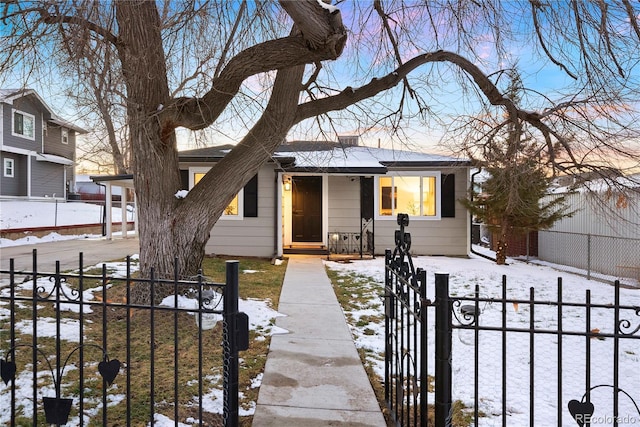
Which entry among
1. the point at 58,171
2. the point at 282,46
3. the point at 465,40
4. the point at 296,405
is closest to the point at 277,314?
the point at 296,405

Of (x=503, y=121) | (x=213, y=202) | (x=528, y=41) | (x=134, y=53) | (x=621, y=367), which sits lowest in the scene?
(x=621, y=367)

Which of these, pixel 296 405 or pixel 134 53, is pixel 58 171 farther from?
pixel 296 405

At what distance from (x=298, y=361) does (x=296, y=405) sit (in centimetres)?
95

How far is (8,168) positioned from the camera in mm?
20875

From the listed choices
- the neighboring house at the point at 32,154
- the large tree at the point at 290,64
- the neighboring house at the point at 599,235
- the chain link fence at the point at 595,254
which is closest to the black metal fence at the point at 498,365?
the neighboring house at the point at 599,235

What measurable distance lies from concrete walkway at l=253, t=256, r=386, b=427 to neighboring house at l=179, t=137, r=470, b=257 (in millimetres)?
6016

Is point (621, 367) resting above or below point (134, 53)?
below

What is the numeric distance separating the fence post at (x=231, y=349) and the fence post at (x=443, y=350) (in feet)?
3.46

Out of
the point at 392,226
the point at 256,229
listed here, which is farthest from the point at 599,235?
the point at 256,229

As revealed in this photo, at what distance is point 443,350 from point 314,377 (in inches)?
75.9

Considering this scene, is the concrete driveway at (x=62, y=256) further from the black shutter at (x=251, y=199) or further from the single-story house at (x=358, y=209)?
the black shutter at (x=251, y=199)

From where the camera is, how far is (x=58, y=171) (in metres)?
24.4

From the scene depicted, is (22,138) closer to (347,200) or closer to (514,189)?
(347,200)

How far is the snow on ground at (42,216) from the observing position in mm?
15805
